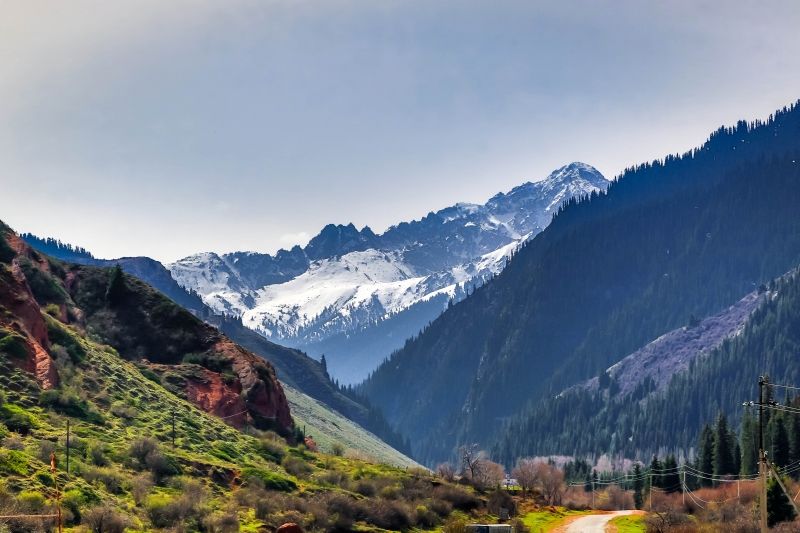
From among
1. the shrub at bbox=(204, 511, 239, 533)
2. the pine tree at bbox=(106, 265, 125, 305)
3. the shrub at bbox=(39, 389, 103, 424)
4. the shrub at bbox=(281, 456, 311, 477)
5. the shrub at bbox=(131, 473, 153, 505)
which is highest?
the pine tree at bbox=(106, 265, 125, 305)

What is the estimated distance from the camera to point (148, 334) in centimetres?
12144

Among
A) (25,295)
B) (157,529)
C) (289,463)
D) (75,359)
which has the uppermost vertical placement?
(25,295)

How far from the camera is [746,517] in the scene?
81.1 m

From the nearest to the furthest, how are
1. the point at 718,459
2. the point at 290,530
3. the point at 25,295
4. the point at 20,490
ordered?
1. the point at 290,530
2. the point at 20,490
3. the point at 25,295
4. the point at 718,459

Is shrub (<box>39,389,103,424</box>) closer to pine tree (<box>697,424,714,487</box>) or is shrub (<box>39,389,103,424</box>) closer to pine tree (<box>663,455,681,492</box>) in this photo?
pine tree (<box>663,455,681,492</box>)

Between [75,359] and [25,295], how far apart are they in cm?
839

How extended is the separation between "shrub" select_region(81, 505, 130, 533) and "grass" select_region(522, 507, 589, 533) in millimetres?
47950

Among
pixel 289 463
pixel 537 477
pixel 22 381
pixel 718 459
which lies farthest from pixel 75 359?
pixel 718 459

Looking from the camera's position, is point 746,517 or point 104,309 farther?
point 104,309

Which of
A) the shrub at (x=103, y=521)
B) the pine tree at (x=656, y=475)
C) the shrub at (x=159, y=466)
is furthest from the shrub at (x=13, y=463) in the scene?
the pine tree at (x=656, y=475)

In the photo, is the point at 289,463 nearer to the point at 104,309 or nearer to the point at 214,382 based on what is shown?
the point at 214,382

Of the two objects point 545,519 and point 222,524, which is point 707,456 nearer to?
point 545,519

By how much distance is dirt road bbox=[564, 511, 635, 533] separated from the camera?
290ft

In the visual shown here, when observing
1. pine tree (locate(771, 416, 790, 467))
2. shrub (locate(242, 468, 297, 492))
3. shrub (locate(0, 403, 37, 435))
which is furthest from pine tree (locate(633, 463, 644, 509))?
shrub (locate(0, 403, 37, 435))
